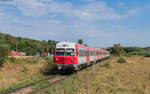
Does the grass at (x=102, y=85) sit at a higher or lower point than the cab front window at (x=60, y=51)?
lower

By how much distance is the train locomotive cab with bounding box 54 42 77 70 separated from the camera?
16.1 meters

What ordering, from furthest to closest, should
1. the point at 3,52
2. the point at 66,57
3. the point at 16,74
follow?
1. the point at 3,52
2. the point at 16,74
3. the point at 66,57

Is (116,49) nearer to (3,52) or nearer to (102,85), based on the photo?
(3,52)

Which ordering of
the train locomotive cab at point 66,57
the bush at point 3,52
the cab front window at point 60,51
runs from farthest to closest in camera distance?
the bush at point 3,52 → the cab front window at point 60,51 → the train locomotive cab at point 66,57

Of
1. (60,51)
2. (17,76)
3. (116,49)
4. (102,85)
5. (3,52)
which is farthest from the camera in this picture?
(116,49)

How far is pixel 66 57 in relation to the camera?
16.3 metres

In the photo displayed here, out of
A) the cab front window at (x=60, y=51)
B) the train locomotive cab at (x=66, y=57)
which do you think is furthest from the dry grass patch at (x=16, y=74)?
the cab front window at (x=60, y=51)

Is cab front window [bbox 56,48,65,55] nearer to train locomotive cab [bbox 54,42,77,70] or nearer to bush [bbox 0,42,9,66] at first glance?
train locomotive cab [bbox 54,42,77,70]

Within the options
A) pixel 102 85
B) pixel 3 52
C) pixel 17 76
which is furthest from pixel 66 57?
pixel 3 52

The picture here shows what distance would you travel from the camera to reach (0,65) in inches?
968

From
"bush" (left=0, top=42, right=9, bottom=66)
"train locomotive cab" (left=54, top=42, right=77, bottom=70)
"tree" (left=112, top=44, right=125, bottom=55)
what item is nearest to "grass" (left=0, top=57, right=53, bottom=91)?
"train locomotive cab" (left=54, top=42, right=77, bottom=70)

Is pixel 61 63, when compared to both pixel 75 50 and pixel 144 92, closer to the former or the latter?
pixel 75 50

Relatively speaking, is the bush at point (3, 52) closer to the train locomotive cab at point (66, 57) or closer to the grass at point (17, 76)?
the grass at point (17, 76)

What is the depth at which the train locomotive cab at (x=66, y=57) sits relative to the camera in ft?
52.9
